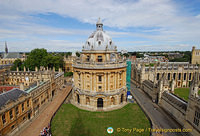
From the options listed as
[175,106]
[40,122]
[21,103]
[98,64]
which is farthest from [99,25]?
[40,122]

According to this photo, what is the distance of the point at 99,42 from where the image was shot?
3734 cm

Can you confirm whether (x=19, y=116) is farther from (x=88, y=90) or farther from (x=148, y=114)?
(x=148, y=114)

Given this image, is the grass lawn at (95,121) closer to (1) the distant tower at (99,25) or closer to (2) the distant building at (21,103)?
(2) the distant building at (21,103)

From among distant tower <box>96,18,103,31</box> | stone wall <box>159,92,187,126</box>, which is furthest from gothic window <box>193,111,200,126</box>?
distant tower <box>96,18,103,31</box>

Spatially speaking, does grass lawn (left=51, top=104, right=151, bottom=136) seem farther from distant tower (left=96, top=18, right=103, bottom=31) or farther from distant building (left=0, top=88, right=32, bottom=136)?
distant tower (left=96, top=18, right=103, bottom=31)

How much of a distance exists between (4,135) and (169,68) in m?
63.2

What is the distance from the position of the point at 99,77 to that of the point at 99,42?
1080 centimetres

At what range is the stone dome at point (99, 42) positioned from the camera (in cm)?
3753

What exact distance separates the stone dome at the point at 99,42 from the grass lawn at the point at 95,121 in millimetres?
19088

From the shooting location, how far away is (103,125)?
28891 mm

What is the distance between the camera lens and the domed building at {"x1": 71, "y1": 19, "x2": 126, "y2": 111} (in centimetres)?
3472

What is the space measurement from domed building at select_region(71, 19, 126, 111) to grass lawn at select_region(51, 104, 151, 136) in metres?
3.03

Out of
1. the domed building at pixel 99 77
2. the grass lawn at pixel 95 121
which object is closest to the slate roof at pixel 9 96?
the grass lawn at pixel 95 121

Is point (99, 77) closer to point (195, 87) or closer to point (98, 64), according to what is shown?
point (98, 64)
